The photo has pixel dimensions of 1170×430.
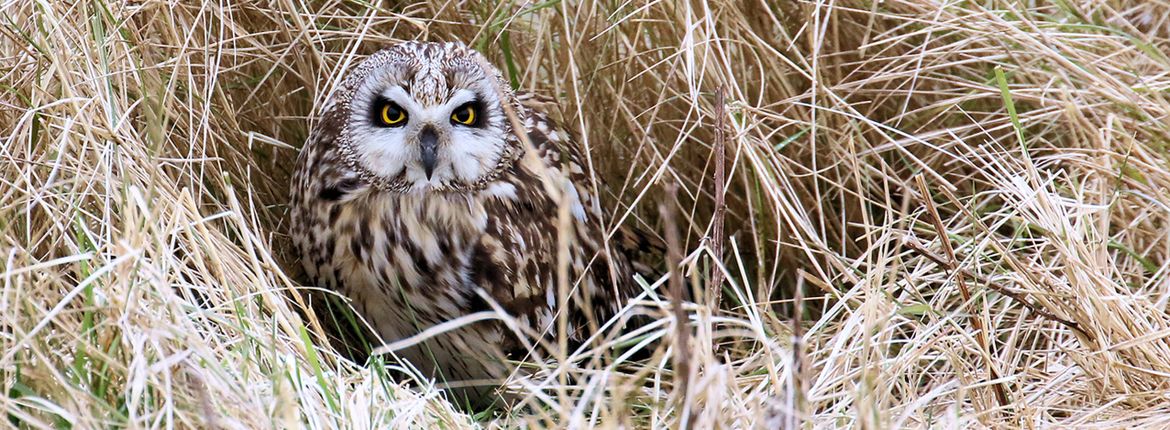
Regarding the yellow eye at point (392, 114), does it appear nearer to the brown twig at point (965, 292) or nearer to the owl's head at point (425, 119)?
the owl's head at point (425, 119)

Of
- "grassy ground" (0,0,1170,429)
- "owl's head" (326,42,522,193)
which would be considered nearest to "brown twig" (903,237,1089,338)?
"grassy ground" (0,0,1170,429)

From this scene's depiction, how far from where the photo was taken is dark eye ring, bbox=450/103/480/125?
2.14 metres

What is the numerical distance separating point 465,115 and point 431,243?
26 centimetres

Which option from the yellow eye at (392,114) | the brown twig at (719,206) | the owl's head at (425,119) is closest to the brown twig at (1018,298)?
the brown twig at (719,206)

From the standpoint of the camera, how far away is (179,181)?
2.25 meters

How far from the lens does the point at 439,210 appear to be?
2.28 metres

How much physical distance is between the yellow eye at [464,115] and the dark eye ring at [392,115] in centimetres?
9

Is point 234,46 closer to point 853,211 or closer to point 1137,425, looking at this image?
point 853,211

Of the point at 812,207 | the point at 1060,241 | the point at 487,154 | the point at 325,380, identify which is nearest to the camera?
the point at 325,380

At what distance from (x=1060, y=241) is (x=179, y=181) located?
1.55 m

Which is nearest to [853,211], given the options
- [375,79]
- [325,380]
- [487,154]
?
[487,154]

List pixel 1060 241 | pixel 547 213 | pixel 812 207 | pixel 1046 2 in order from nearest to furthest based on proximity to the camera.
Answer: pixel 1060 241, pixel 547 213, pixel 812 207, pixel 1046 2

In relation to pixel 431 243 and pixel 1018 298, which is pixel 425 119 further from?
pixel 1018 298

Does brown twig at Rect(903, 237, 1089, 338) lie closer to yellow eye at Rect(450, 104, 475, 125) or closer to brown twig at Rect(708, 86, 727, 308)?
brown twig at Rect(708, 86, 727, 308)
